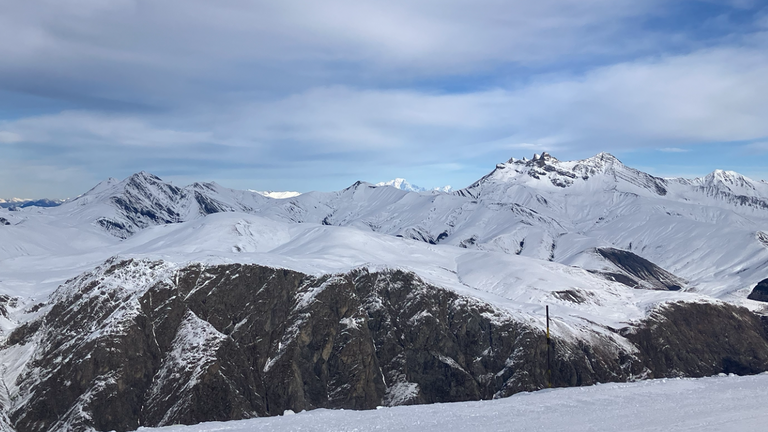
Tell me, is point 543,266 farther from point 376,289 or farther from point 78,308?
point 78,308

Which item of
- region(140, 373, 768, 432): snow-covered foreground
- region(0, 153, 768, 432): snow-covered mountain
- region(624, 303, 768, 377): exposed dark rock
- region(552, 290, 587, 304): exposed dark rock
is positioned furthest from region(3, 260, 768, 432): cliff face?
region(140, 373, 768, 432): snow-covered foreground

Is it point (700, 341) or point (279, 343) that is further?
point (700, 341)

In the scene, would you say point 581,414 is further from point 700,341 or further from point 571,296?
point 571,296

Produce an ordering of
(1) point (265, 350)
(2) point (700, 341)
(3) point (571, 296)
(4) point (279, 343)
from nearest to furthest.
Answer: (1) point (265, 350), (4) point (279, 343), (2) point (700, 341), (3) point (571, 296)

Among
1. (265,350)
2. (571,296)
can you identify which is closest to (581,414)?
(265,350)

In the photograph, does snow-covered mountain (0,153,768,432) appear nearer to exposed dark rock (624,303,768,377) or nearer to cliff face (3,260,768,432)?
cliff face (3,260,768,432)

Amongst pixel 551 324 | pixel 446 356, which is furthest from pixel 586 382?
pixel 446 356

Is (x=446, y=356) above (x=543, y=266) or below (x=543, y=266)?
below

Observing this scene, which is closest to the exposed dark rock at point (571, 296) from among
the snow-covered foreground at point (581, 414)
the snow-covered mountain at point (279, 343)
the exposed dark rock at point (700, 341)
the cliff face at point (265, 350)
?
the snow-covered mountain at point (279, 343)
